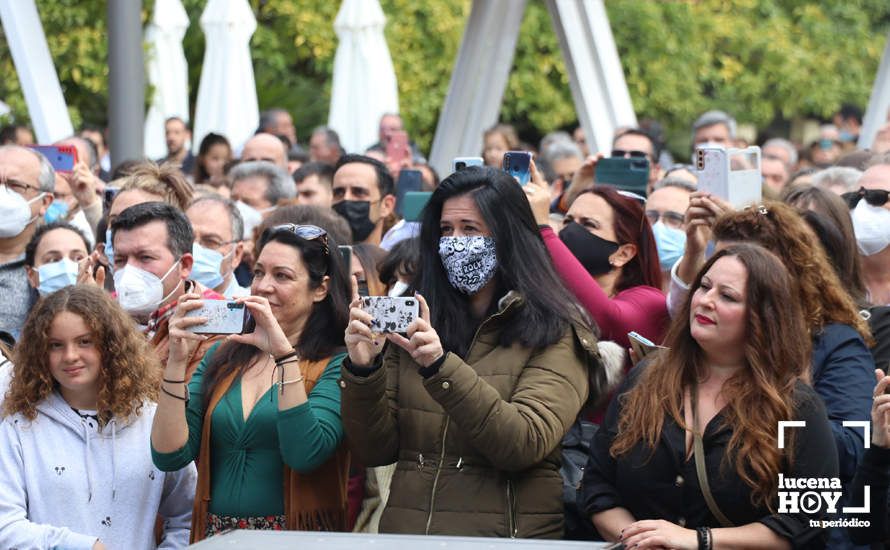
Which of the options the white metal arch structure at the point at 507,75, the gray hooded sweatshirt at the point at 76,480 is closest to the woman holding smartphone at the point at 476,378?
the gray hooded sweatshirt at the point at 76,480

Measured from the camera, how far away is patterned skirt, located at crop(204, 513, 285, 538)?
5.54 meters

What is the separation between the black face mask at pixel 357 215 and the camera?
29.8 feet

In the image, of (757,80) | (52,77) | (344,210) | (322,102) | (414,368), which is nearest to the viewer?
(414,368)

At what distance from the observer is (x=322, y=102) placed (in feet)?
86.1

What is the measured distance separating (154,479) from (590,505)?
160 cm

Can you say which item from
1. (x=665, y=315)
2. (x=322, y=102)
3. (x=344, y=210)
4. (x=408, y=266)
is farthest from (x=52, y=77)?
(x=322, y=102)

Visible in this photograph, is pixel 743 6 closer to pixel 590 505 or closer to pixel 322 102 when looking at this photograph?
pixel 322 102

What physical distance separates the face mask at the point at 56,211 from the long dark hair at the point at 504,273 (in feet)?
15.2

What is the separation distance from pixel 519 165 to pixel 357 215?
297 cm

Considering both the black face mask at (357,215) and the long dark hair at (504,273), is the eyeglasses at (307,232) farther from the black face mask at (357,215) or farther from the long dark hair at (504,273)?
the black face mask at (357,215)

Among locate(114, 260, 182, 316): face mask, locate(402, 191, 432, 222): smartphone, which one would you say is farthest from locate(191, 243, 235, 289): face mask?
locate(402, 191, 432, 222): smartphone

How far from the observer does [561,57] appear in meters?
28.2

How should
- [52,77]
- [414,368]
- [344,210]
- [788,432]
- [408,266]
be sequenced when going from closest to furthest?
[788,432]
[414,368]
[408,266]
[344,210]
[52,77]

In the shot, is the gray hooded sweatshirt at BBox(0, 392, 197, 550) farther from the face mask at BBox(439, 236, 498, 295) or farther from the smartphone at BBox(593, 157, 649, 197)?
the smartphone at BBox(593, 157, 649, 197)
